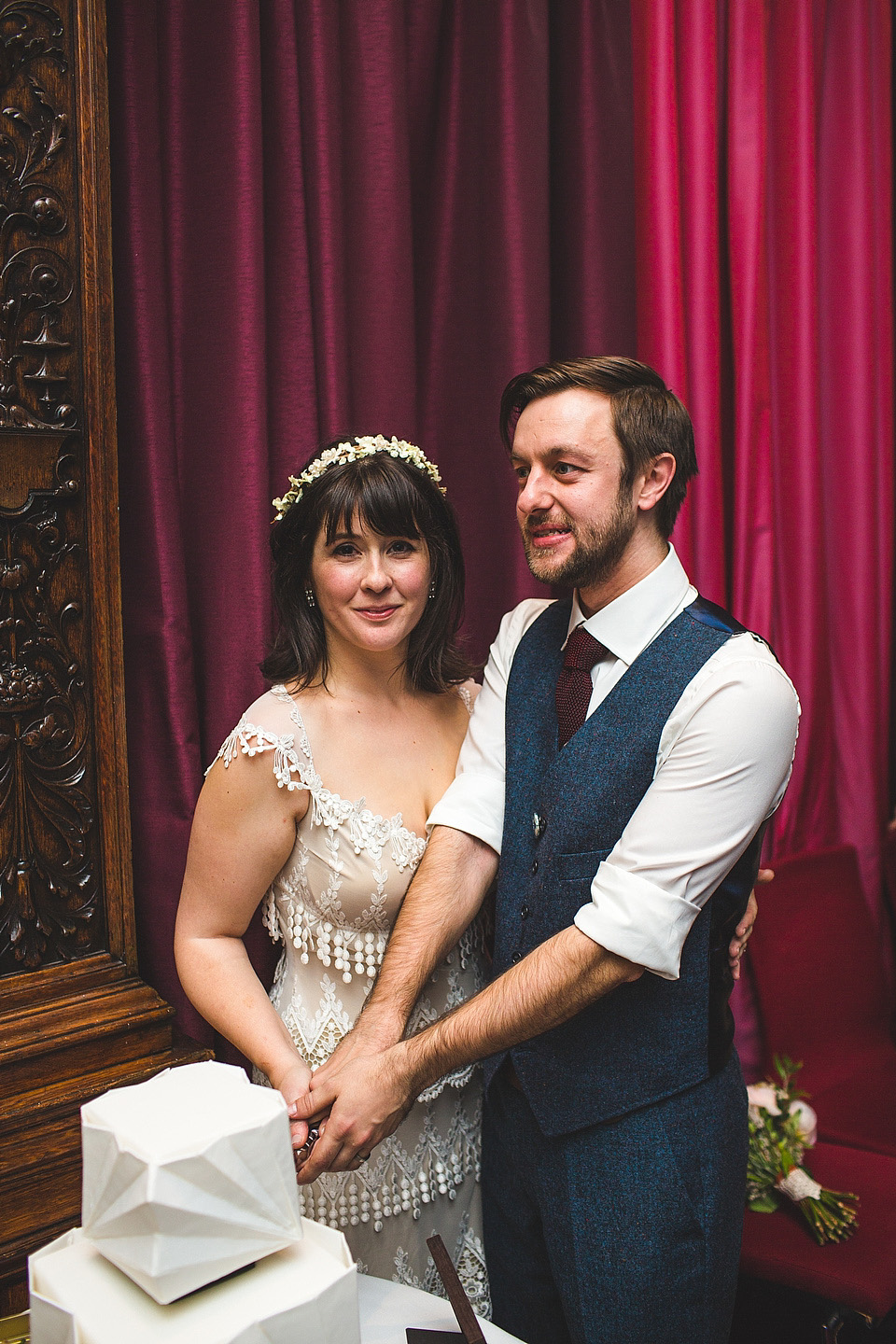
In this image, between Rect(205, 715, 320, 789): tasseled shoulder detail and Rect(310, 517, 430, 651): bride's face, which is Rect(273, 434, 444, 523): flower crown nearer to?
Rect(310, 517, 430, 651): bride's face

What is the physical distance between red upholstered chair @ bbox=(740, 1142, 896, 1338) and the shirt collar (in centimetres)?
116

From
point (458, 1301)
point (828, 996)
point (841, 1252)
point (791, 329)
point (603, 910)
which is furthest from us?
point (791, 329)

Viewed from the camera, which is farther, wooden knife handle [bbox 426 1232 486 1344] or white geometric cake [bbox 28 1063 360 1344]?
wooden knife handle [bbox 426 1232 486 1344]

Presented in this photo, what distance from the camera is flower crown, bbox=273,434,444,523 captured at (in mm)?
1499

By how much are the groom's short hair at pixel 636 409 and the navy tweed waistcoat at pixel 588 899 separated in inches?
8.4

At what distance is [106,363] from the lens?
1325 mm

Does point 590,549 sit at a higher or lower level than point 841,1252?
higher

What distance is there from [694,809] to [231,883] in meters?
0.64

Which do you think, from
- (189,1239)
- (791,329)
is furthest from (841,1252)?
(791,329)

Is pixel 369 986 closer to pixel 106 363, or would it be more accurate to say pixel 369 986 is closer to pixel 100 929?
pixel 100 929

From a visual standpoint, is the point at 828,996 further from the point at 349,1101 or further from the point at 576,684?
the point at 349,1101

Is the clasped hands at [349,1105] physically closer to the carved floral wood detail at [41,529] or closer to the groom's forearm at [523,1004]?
the groom's forearm at [523,1004]

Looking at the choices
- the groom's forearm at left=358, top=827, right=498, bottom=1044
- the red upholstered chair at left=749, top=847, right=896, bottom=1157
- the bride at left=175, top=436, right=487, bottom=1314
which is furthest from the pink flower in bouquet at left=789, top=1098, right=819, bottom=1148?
the groom's forearm at left=358, top=827, right=498, bottom=1044

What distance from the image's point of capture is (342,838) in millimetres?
1448
